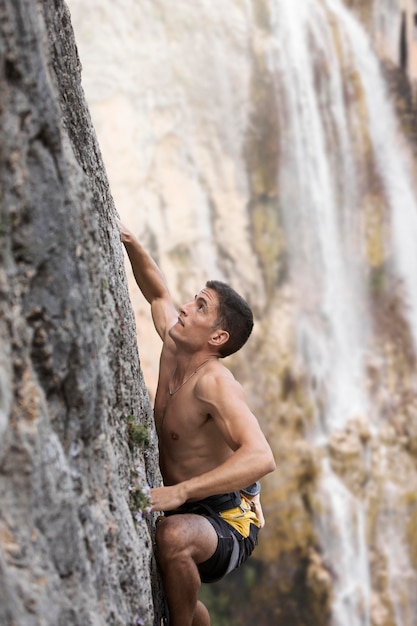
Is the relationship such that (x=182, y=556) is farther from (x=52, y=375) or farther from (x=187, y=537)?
(x=52, y=375)

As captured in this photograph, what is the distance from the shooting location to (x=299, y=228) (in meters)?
14.5

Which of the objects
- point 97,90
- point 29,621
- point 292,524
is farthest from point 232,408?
point 97,90

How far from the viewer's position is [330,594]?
491 inches

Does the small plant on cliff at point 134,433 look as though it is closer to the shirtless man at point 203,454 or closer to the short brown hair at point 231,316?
the shirtless man at point 203,454

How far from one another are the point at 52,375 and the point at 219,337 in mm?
1344

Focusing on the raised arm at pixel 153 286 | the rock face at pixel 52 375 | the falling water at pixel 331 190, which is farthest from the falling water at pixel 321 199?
the rock face at pixel 52 375

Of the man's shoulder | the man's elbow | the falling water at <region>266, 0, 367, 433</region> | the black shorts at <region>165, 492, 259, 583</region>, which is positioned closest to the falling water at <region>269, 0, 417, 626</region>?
the falling water at <region>266, 0, 367, 433</region>

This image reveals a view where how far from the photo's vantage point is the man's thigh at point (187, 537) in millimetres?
3203

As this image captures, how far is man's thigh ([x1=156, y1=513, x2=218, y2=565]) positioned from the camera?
3.20 metres

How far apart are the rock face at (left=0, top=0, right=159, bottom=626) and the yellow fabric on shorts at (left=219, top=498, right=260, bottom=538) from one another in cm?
67

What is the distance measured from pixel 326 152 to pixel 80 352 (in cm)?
1332

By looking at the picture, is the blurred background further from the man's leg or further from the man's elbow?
the man's elbow

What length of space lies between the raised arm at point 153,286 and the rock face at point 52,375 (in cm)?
111

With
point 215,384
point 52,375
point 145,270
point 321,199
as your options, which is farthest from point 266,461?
point 321,199
